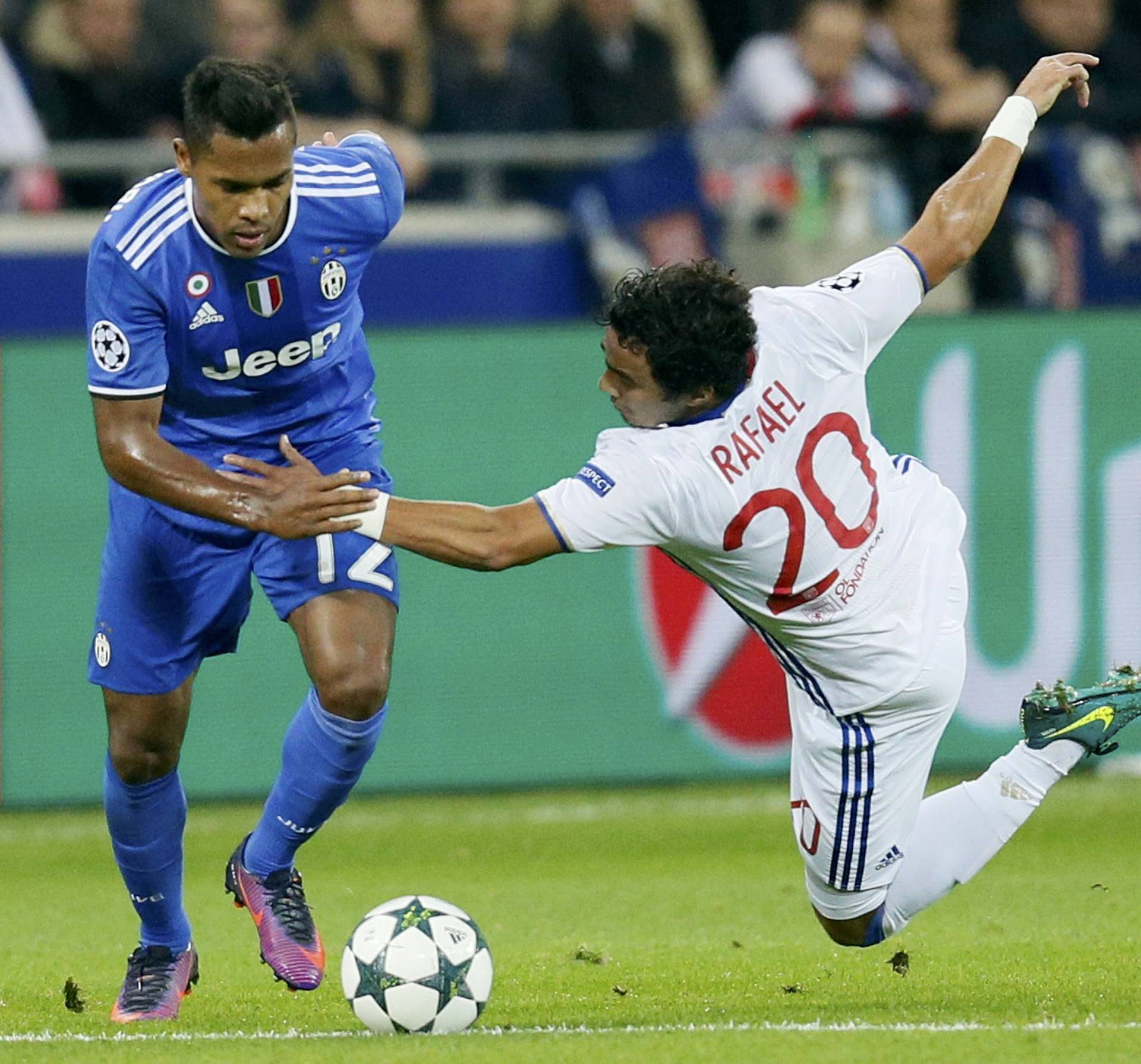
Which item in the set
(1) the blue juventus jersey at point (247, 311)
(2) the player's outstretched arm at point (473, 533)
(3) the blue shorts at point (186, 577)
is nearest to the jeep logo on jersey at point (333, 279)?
(1) the blue juventus jersey at point (247, 311)

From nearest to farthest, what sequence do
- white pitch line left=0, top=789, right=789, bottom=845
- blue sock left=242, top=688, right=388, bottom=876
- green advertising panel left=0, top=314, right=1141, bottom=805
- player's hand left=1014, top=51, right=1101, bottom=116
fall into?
blue sock left=242, top=688, right=388, bottom=876
player's hand left=1014, top=51, right=1101, bottom=116
white pitch line left=0, top=789, right=789, bottom=845
green advertising panel left=0, top=314, right=1141, bottom=805

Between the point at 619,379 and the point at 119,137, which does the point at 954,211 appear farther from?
→ the point at 119,137

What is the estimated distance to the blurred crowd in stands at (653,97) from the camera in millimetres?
10805

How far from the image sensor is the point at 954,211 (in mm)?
5547

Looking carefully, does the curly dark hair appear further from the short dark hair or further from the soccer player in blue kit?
the short dark hair

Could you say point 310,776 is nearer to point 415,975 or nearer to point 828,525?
point 415,975

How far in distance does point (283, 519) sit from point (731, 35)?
883 centimetres

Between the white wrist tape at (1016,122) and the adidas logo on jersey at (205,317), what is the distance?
6.56 ft

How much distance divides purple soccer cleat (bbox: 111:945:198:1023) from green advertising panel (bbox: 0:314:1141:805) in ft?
11.8

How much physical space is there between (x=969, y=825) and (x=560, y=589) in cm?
413

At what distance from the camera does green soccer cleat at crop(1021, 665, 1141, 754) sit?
18.0 feet

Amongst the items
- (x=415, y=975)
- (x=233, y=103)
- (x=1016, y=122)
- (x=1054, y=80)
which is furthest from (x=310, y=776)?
(x=1054, y=80)

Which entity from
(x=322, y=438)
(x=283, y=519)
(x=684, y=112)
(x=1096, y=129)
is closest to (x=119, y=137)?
(x=684, y=112)

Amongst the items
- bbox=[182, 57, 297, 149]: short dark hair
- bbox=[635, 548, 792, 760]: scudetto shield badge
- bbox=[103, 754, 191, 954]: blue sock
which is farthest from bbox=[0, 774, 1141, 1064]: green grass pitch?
bbox=[182, 57, 297, 149]: short dark hair
